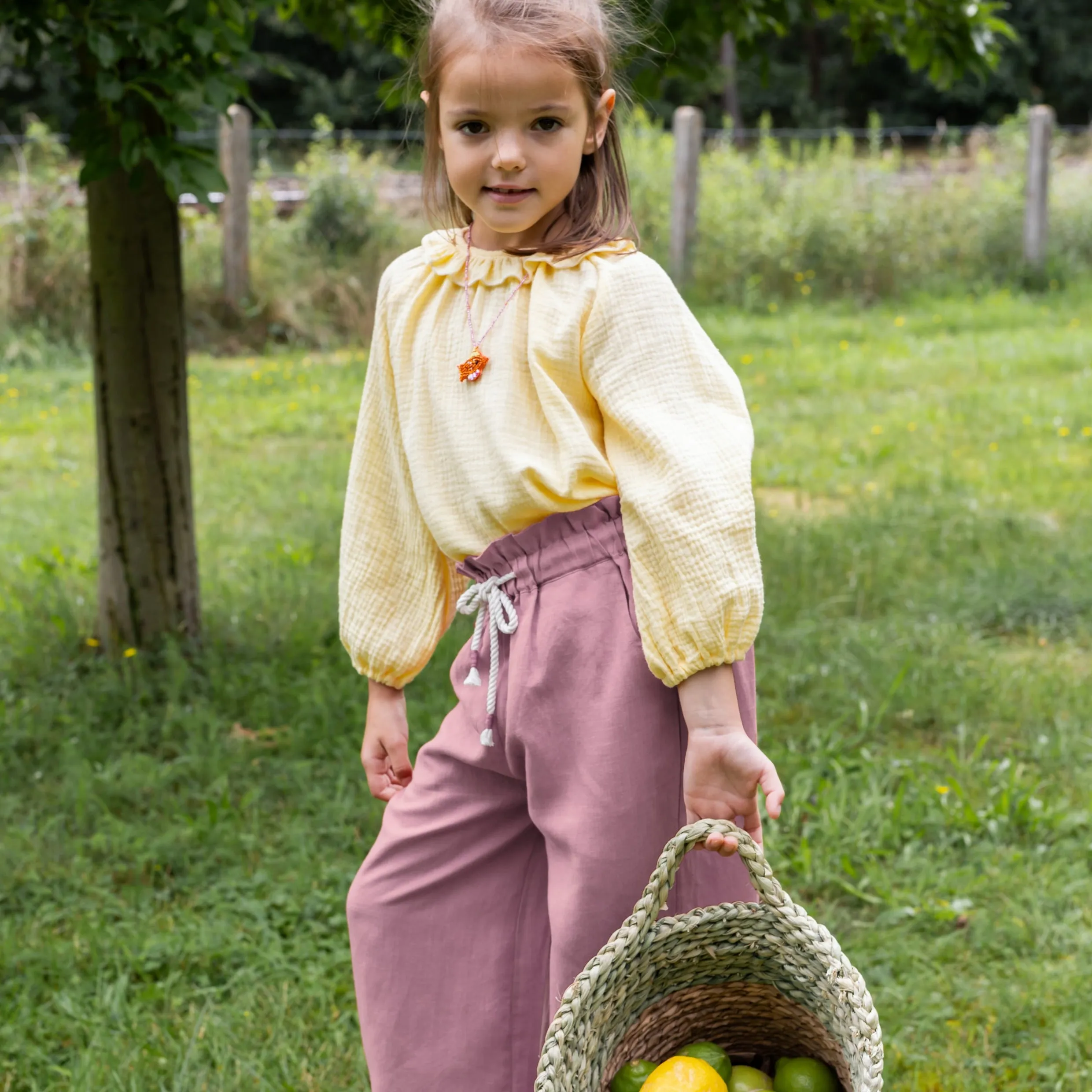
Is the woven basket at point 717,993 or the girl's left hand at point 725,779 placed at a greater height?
the girl's left hand at point 725,779

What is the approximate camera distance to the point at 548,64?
147cm

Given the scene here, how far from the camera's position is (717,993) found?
1.63 meters

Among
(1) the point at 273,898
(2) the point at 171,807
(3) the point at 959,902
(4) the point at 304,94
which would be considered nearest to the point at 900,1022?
(3) the point at 959,902

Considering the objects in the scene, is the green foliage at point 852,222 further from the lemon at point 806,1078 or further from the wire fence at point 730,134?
the lemon at point 806,1078

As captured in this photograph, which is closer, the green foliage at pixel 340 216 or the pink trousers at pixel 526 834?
the pink trousers at pixel 526 834

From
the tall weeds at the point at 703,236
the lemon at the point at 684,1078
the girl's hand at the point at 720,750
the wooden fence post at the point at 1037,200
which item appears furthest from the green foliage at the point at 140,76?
the wooden fence post at the point at 1037,200

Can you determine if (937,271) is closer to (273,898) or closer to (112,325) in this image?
(112,325)

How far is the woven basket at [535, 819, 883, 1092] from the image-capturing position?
1.41 meters

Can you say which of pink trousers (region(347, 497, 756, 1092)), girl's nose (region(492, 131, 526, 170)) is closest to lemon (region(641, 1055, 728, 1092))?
pink trousers (region(347, 497, 756, 1092))

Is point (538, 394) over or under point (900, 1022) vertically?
over

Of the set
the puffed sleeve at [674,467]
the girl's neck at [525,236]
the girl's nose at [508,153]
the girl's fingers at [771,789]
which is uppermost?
the girl's nose at [508,153]

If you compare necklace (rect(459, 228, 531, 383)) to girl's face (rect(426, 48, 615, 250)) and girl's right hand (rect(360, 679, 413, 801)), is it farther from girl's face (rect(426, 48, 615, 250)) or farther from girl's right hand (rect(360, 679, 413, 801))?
girl's right hand (rect(360, 679, 413, 801))

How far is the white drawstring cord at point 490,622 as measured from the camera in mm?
1557

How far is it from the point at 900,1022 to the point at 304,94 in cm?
3012
